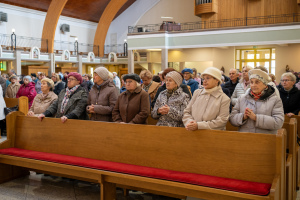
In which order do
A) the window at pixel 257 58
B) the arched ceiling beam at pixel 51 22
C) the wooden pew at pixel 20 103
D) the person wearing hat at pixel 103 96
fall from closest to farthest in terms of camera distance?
the person wearing hat at pixel 103 96 < the wooden pew at pixel 20 103 < the window at pixel 257 58 < the arched ceiling beam at pixel 51 22

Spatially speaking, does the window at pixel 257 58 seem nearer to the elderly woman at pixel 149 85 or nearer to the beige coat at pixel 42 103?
the elderly woman at pixel 149 85

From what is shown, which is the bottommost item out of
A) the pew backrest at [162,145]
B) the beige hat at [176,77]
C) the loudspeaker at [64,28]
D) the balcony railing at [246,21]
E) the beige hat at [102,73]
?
the pew backrest at [162,145]

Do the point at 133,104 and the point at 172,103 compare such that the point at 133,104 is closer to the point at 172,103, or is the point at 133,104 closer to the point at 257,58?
the point at 172,103

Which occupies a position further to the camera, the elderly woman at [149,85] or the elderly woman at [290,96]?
Result: the elderly woman at [149,85]

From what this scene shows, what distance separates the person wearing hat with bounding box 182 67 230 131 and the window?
45.6 ft

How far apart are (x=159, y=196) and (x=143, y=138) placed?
2.57 feet

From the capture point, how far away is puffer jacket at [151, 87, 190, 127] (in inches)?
142

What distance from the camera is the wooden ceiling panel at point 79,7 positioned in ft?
61.9

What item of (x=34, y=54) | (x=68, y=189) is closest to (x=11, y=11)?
(x=34, y=54)

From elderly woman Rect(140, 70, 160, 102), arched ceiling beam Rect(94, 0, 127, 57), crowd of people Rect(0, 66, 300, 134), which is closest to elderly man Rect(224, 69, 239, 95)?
crowd of people Rect(0, 66, 300, 134)

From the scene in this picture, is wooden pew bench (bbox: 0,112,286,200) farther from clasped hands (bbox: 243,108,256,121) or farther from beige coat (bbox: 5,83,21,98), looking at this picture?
beige coat (bbox: 5,83,21,98)

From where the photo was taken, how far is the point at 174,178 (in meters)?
3.01

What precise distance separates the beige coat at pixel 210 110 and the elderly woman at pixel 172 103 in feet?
0.94

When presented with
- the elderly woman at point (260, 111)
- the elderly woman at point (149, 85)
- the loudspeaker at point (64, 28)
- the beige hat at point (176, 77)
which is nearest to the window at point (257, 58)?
the loudspeaker at point (64, 28)
